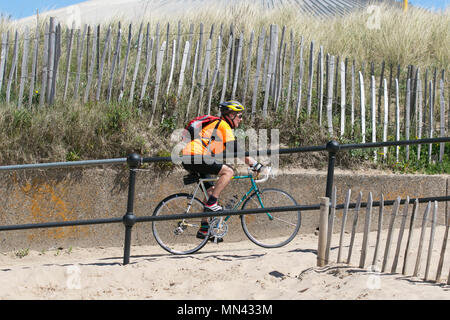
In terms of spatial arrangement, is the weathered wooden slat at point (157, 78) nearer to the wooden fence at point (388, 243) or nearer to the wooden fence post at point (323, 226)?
the wooden fence at point (388, 243)

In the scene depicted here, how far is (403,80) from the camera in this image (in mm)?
10188

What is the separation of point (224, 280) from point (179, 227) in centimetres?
177

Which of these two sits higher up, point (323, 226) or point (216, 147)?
point (216, 147)

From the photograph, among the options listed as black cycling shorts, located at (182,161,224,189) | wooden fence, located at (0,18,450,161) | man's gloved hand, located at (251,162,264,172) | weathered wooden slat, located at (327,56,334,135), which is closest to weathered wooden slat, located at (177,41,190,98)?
wooden fence, located at (0,18,450,161)

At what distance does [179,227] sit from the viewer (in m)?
6.77

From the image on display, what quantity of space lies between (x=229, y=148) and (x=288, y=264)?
4.93 ft

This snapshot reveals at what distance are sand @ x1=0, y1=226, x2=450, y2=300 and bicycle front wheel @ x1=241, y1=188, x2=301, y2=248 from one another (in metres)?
0.64

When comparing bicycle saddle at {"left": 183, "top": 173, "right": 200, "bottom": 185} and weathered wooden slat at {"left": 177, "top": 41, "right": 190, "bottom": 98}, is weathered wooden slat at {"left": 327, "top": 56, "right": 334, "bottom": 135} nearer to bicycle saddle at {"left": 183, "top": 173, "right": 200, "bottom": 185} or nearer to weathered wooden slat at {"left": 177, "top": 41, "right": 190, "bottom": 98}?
weathered wooden slat at {"left": 177, "top": 41, "right": 190, "bottom": 98}

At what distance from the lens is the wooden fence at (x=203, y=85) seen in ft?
27.6

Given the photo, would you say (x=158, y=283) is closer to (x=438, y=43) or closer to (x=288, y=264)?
(x=288, y=264)

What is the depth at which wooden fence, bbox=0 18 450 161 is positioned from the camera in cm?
841

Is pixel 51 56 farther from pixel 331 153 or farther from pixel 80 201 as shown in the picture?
pixel 331 153

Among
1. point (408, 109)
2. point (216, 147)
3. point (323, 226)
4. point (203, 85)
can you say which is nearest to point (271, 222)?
point (216, 147)
